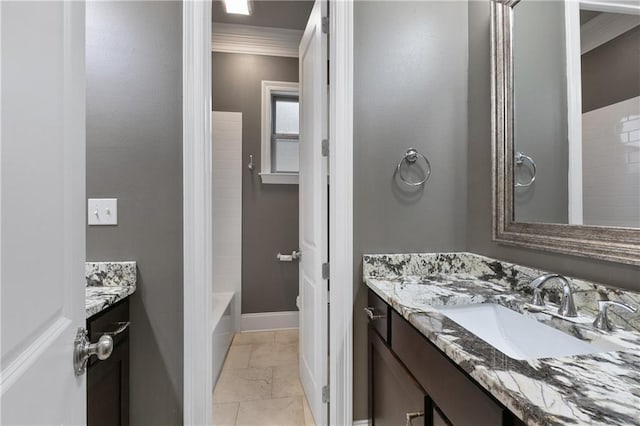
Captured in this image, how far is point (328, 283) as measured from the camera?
5.20 ft

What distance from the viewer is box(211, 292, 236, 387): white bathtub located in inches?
81.1

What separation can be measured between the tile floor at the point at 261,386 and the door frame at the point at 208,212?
384 mm

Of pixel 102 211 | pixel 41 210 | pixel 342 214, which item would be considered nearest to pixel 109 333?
pixel 102 211

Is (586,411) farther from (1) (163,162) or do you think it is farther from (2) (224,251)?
(2) (224,251)

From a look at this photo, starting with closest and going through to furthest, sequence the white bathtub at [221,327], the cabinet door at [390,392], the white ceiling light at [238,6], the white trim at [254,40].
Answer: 1. the cabinet door at [390,392]
2. the white bathtub at [221,327]
3. the white ceiling light at [238,6]
4. the white trim at [254,40]

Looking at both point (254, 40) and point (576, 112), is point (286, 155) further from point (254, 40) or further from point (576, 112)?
point (576, 112)

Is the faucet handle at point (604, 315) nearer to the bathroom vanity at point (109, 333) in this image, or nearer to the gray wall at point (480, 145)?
the gray wall at point (480, 145)

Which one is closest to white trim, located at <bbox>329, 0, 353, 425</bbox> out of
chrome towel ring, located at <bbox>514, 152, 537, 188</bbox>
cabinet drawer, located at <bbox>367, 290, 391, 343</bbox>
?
cabinet drawer, located at <bbox>367, 290, 391, 343</bbox>

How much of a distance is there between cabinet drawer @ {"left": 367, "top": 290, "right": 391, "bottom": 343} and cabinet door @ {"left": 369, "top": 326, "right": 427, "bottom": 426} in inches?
1.5

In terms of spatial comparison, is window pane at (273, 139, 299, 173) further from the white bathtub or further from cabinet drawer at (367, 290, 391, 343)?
cabinet drawer at (367, 290, 391, 343)

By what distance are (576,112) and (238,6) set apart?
2.40 metres

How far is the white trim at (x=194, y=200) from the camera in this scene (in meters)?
1.41

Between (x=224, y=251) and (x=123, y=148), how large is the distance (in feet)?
5.58

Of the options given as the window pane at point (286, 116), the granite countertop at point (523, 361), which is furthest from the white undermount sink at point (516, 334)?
the window pane at point (286, 116)
